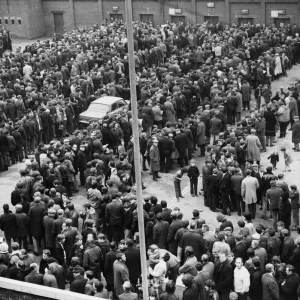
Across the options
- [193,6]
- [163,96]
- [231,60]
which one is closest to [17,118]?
[163,96]

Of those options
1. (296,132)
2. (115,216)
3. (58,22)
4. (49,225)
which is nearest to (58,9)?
(58,22)

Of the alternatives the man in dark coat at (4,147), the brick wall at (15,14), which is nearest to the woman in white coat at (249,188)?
the man in dark coat at (4,147)

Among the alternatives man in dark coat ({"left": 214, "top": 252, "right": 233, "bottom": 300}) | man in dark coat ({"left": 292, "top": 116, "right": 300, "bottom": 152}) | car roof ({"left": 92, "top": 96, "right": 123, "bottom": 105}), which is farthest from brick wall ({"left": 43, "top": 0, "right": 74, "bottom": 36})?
man in dark coat ({"left": 214, "top": 252, "right": 233, "bottom": 300})

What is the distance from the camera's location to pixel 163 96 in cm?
2973

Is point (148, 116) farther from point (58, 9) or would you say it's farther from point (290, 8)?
point (58, 9)

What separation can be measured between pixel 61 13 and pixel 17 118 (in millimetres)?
27347

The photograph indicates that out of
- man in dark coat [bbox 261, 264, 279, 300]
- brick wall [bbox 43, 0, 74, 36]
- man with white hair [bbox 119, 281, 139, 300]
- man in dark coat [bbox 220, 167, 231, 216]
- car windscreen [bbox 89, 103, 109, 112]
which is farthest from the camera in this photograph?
brick wall [bbox 43, 0, 74, 36]

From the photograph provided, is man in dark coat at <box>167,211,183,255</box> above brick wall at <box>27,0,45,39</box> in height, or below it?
below

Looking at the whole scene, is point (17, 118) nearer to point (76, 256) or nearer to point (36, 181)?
point (36, 181)

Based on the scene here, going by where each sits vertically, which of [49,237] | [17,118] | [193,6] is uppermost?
[193,6]

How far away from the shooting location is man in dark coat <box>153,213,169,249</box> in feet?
Answer: 60.0

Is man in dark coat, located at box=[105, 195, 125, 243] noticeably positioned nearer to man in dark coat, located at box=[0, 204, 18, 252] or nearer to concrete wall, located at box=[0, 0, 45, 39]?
man in dark coat, located at box=[0, 204, 18, 252]

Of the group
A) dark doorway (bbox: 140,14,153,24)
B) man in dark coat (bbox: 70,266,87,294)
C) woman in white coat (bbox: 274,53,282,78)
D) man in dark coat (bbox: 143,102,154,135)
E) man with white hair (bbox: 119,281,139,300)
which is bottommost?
man in dark coat (bbox: 70,266,87,294)

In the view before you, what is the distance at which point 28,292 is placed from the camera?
15266 millimetres
